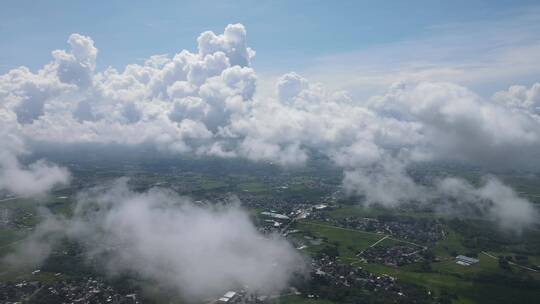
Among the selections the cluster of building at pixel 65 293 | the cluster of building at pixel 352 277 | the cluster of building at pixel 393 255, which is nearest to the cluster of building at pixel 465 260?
the cluster of building at pixel 393 255

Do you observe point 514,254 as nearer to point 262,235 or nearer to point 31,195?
point 262,235

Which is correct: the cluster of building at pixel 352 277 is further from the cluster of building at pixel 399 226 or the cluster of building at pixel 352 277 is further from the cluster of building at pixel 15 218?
the cluster of building at pixel 15 218

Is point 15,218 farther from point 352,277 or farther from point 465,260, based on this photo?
point 465,260

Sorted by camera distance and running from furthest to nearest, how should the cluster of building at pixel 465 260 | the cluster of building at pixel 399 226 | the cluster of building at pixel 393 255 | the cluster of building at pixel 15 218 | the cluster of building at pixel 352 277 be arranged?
the cluster of building at pixel 15 218, the cluster of building at pixel 399 226, the cluster of building at pixel 393 255, the cluster of building at pixel 465 260, the cluster of building at pixel 352 277

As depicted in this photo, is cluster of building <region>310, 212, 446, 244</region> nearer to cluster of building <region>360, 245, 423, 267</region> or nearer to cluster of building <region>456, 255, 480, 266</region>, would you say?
cluster of building <region>360, 245, 423, 267</region>

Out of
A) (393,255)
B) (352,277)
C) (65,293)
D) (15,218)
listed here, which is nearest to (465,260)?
(393,255)
